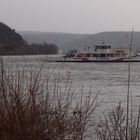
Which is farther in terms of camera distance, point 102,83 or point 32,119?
point 102,83

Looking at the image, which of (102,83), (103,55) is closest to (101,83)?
(102,83)

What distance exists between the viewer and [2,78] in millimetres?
5488

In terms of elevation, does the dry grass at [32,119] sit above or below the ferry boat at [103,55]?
above

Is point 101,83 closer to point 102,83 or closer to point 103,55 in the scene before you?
point 102,83

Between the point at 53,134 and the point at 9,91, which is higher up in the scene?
the point at 9,91

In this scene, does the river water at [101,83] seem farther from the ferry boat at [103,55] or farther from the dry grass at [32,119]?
the ferry boat at [103,55]

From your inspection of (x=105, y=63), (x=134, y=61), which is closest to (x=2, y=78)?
(x=105, y=63)

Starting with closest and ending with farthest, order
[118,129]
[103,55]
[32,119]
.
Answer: [32,119] → [118,129] → [103,55]

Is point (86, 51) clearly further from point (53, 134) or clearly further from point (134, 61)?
point (53, 134)

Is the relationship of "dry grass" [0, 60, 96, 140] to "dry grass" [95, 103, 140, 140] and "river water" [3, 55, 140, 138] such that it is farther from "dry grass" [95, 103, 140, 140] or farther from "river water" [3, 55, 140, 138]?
"river water" [3, 55, 140, 138]

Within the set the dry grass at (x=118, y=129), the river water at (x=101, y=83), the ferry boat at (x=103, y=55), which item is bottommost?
the ferry boat at (x=103, y=55)

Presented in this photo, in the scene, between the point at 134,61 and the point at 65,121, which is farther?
the point at 134,61

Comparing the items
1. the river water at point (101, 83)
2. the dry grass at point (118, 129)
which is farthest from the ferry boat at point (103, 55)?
the dry grass at point (118, 129)

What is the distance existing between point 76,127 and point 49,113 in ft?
1.26
